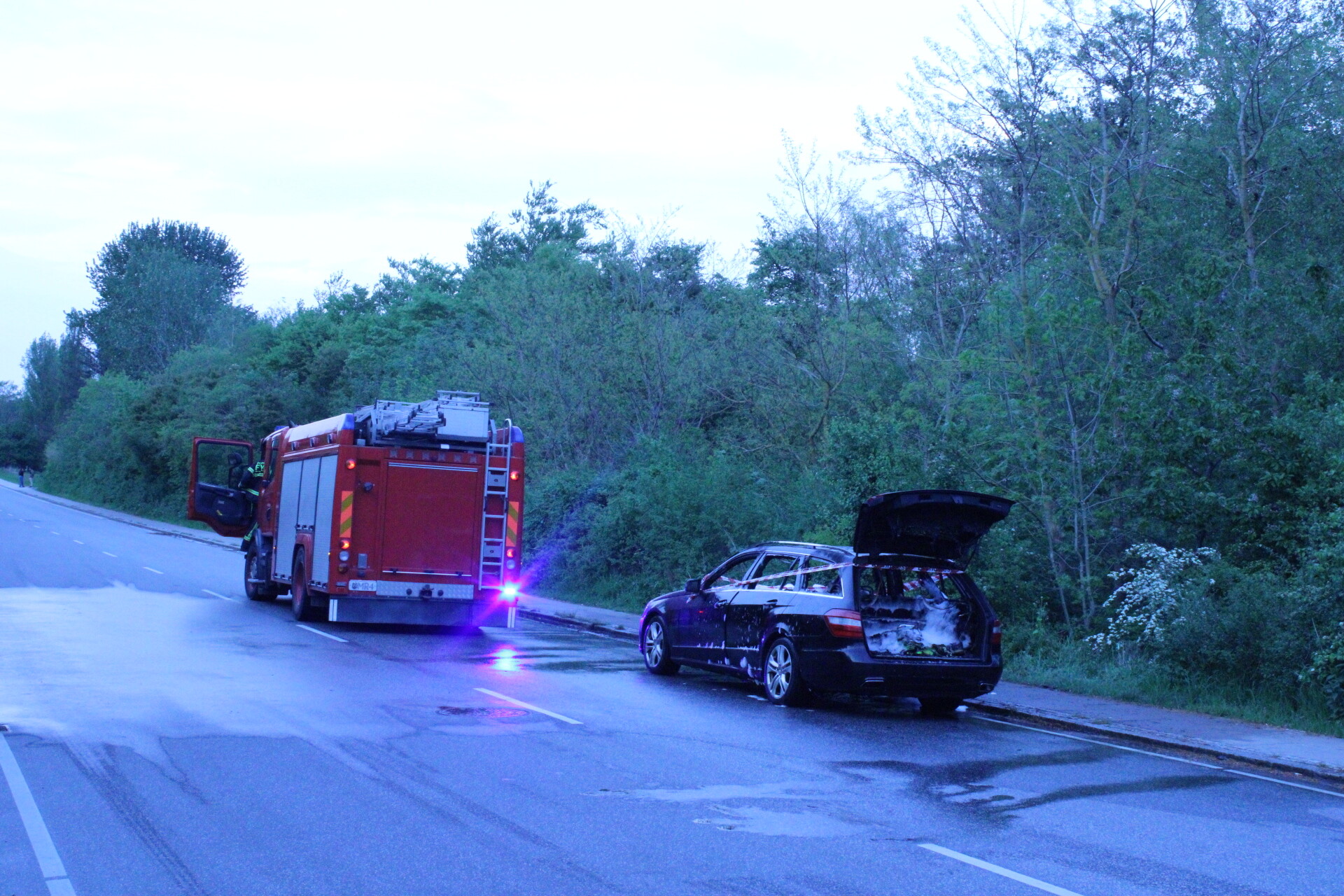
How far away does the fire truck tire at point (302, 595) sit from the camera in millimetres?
19953

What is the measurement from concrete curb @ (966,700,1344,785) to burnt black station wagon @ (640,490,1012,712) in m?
0.55

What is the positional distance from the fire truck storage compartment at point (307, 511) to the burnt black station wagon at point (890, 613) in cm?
802

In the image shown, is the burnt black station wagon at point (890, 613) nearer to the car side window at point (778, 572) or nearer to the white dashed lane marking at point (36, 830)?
the car side window at point (778, 572)

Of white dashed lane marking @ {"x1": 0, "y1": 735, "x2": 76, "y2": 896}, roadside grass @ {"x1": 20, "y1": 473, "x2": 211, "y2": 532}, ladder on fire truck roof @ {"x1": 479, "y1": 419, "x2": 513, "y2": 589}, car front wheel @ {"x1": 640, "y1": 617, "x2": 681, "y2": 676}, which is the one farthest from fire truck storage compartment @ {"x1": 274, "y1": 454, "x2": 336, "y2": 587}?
roadside grass @ {"x1": 20, "y1": 473, "x2": 211, "y2": 532}

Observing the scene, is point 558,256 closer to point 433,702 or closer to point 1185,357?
point 1185,357

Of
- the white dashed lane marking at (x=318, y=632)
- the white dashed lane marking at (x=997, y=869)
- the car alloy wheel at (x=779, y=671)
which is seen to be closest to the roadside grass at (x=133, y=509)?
the white dashed lane marking at (x=318, y=632)

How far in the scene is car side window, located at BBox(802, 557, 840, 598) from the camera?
1272cm

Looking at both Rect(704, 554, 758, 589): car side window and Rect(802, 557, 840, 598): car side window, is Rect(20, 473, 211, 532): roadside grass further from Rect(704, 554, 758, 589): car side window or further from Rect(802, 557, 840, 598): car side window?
Rect(802, 557, 840, 598): car side window

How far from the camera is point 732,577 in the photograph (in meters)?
15.1

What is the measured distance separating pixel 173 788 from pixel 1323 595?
9776 mm

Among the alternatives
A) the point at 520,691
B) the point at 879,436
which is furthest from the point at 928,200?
the point at 520,691

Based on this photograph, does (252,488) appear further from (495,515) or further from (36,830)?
→ (36,830)

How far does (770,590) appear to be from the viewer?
13648mm

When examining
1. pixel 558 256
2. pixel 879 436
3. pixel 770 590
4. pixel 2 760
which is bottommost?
pixel 2 760
